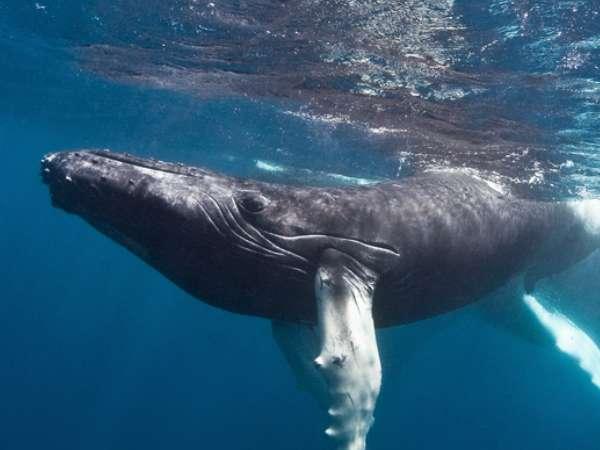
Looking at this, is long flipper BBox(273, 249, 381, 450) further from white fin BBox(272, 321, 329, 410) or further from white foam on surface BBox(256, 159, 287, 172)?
white foam on surface BBox(256, 159, 287, 172)

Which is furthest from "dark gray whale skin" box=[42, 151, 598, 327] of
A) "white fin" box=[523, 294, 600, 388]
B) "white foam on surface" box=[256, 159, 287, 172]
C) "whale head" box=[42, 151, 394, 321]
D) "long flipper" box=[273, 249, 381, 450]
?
"white foam on surface" box=[256, 159, 287, 172]

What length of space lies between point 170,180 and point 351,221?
2.22m

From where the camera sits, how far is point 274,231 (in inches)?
251

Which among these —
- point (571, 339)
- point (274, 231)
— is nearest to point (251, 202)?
point (274, 231)

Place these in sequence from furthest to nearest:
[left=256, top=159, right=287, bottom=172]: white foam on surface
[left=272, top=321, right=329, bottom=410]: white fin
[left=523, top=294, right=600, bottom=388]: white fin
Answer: [left=256, top=159, right=287, bottom=172]: white foam on surface → [left=523, top=294, right=600, bottom=388]: white fin → [left=272, top=321, right=329, bottom=410]: white fin

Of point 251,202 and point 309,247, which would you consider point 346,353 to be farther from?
point 251,202

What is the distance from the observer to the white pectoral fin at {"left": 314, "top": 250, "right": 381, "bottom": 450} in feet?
17.8

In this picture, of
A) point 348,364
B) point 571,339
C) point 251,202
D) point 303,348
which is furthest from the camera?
point 571,339

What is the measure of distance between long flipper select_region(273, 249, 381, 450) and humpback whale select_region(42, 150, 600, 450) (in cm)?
1

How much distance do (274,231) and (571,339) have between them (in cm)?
1616

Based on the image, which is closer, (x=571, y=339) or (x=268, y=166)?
(x=571, y=339)

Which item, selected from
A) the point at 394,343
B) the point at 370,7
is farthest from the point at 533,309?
the point at 370,7

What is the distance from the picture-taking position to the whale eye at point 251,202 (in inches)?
250

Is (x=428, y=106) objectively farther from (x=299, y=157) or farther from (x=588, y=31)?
(x=299, y=157)
